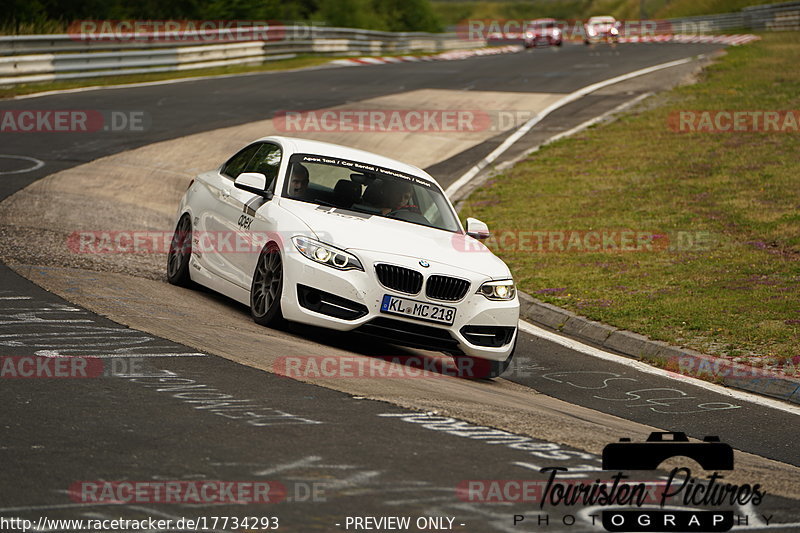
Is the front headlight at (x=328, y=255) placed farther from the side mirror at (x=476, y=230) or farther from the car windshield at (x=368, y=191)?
the side mirror at (x=476, y=230)

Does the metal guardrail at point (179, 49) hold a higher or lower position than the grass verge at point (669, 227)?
higher

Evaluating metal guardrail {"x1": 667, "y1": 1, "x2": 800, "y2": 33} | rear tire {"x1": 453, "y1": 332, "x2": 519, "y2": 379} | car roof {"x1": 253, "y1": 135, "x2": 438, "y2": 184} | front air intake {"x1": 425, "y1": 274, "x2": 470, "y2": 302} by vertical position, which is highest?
metal guardrail {"x1": 667, "y1": 1, "x2": 800, "y2": 33}

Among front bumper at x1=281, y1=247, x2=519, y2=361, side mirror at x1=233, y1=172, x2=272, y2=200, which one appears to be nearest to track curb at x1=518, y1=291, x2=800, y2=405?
front bumper at x1=281, y1=247, x2=519, y2=361

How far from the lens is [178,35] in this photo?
34.5 m

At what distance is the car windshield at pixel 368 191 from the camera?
9969mm

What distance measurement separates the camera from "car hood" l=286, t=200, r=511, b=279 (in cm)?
884

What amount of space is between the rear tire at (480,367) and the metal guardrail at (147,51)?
20.4 m

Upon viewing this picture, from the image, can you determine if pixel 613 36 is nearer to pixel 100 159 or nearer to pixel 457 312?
pixel 100 159

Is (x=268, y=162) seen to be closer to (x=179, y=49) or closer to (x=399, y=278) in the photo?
(x=399, y=278)

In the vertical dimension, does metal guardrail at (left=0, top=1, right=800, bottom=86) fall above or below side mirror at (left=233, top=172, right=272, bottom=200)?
above

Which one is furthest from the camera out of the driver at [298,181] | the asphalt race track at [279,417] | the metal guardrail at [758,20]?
the metal guardrail at [758,20]

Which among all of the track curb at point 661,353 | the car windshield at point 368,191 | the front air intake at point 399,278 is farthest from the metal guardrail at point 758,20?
the front air intake at point 399,278

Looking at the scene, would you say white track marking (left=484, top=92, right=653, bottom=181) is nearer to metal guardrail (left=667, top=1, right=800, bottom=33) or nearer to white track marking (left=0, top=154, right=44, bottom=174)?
white track marking (left=0, top=154, right=44, bottom=174)

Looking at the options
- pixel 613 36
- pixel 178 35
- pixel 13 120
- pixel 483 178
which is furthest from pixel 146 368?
pixel 613 36
